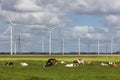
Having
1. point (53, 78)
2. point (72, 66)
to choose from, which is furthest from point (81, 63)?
point (53, 78)

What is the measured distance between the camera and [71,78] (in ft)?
149

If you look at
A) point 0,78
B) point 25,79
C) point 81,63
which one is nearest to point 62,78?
point 25,79

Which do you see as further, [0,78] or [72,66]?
[72,66]

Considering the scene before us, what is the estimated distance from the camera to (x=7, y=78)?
46406mm

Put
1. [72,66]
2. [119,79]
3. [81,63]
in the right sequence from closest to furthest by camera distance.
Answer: [119,79] < [72,66] < [81,63]

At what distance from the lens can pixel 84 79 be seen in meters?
44.9

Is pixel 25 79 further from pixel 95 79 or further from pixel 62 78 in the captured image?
pixel 95 79

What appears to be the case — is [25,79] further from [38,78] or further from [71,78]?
[71,78]

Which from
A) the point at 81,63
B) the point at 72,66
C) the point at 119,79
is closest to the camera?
the point at 119,79

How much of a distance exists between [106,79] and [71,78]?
367 cm

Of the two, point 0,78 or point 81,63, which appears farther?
point 81,63

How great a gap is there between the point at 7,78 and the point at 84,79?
27.3ft

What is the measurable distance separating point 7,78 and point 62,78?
5.94m

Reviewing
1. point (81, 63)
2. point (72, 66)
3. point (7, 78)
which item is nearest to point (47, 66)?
point (72, 66)
